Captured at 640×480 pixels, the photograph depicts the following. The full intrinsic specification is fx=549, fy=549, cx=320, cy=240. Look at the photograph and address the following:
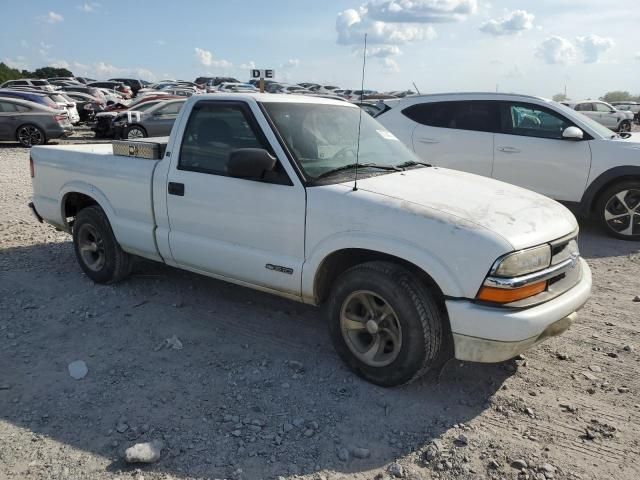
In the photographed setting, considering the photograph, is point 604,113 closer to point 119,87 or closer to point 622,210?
point 622,210

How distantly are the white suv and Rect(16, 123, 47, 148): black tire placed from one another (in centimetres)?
1259

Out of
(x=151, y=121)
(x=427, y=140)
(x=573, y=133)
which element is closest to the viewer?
(x=573, y=133)

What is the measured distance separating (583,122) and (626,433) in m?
5.27

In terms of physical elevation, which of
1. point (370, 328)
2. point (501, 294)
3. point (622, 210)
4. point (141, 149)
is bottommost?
point (370, 328)

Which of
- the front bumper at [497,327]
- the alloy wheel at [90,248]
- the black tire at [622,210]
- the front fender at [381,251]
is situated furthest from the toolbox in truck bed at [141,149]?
the black tire at [622,210]

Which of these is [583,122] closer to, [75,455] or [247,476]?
[247,476]

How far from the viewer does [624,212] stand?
7094mm

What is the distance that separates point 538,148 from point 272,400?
18.4 ft

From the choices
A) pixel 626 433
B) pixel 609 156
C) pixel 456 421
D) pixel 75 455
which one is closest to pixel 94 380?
pixel 75 455

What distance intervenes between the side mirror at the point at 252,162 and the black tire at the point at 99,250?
6.65 ft

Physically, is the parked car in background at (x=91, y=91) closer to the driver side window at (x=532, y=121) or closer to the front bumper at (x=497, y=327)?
the driver side window at (x=532, y=121)

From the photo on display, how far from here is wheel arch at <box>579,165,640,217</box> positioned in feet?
22.8

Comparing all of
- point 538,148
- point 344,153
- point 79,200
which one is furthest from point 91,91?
point 344,153

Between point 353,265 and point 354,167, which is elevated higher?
point 354,167
